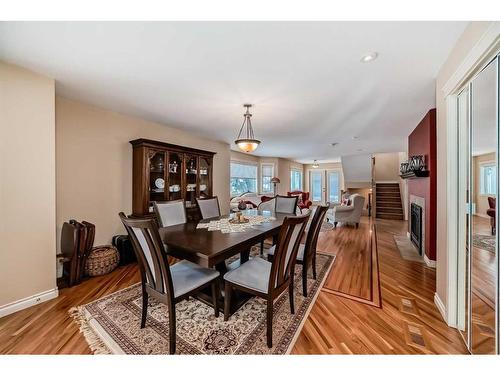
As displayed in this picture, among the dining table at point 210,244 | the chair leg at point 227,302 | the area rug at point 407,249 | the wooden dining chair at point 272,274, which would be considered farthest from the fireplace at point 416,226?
the chair leg at point 227,302

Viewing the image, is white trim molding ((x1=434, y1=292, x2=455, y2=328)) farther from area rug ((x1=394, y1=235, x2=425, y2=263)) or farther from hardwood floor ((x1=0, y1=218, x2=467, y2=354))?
area rug ((x1=394, y1=235, x2=425, y2=263))

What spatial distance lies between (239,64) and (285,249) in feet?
5.38

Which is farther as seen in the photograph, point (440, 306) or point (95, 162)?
point (95, 162)

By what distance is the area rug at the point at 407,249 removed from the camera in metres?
3.32

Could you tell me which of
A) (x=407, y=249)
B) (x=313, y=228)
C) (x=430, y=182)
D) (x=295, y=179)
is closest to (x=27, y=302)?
(x=313, y=228)

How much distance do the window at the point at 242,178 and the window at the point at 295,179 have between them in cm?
250

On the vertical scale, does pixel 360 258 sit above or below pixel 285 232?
below

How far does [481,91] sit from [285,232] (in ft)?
5.12

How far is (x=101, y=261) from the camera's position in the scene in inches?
104

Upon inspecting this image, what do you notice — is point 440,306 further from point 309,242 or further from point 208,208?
point 208,208

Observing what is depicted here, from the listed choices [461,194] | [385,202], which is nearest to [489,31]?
[461,194]

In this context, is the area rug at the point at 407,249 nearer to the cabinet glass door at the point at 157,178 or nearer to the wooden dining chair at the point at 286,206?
the wooden dining chair at the point at 286,206
